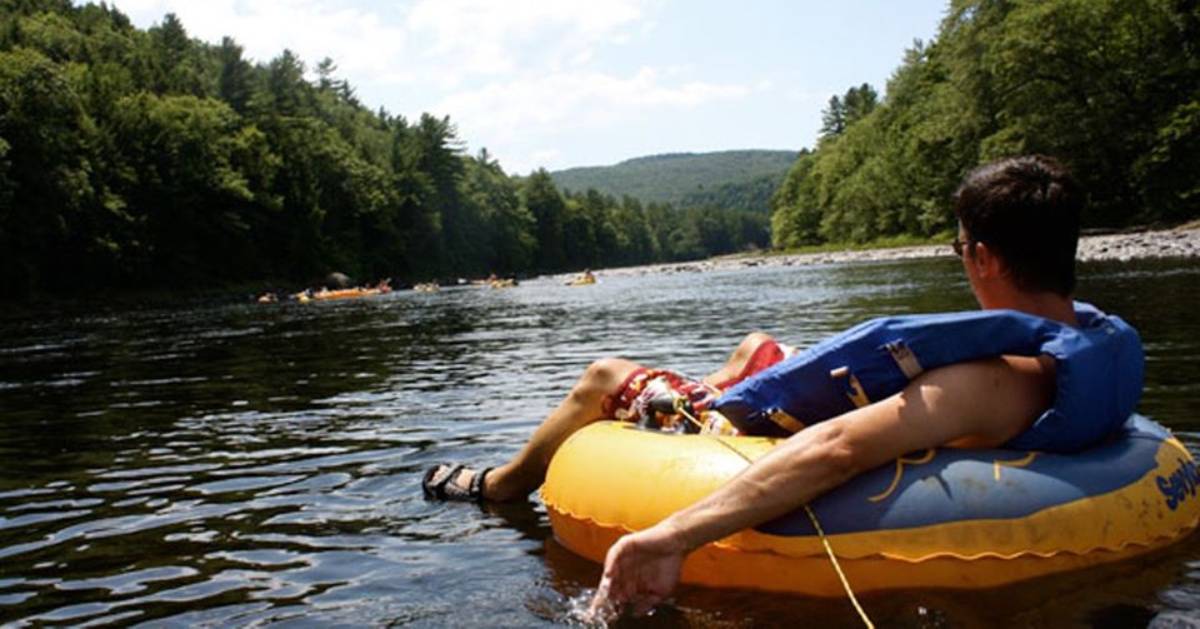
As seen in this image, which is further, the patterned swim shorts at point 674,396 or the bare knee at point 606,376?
the bare knee at point 606,376

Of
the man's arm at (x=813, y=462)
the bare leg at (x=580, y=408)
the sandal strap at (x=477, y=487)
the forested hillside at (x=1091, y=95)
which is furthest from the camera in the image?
the forested hillside at (x=1091, y=95)

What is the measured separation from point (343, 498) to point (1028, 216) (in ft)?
15.1

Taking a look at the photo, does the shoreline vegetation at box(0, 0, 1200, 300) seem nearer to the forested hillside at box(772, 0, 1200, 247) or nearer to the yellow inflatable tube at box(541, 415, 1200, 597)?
the forested hillside at box(772, 0, 1200, 247)

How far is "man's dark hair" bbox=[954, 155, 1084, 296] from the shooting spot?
3928 millimetres

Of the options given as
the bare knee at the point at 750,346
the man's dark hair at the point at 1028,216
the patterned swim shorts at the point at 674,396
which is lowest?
the patterned swim shorts at the point at 674,396

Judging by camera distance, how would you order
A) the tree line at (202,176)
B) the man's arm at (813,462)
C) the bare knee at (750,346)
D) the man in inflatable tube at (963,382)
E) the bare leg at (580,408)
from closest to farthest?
the man's arm at (813,462) < the man in inflatable tube at (963,382) < the bare knee at (750,346) < the bare leg at (580,408) < the tree line at (202,176)

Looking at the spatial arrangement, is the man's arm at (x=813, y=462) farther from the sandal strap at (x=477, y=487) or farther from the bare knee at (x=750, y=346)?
the sandal strap at (x=477, y=487)

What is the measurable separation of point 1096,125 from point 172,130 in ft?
177

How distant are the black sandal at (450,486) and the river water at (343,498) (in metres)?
0.14

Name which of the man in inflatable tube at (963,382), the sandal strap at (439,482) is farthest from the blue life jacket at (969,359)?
the sandal strap at (439,482)

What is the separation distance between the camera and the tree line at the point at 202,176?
51.0m

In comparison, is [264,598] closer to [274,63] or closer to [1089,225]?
[1089,225]

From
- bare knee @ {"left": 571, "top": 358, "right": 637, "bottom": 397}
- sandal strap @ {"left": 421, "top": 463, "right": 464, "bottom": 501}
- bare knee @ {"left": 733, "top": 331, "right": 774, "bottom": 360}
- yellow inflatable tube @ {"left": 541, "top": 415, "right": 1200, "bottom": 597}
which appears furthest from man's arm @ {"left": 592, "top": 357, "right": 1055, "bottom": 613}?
sandal strap @ {"left": 421, "top": 463, "right": 464, "bottom": 501}

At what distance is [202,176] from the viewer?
209 ft
